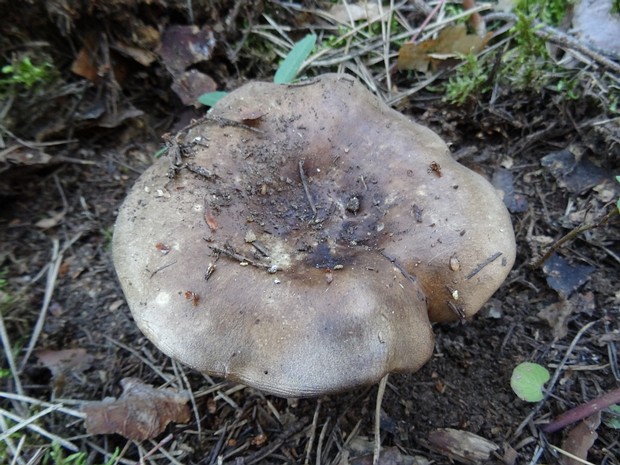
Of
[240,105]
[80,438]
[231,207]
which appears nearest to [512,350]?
[231,207]

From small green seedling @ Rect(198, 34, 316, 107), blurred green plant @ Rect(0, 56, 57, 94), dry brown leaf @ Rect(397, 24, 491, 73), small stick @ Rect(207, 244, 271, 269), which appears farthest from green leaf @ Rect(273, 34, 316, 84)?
blurred green plant @ Rect(0, 56, 57, 94)

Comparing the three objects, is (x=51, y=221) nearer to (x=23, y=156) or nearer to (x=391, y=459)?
(x=23, y=156)

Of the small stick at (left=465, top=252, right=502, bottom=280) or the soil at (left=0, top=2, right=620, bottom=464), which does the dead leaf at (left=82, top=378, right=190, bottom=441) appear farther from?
the small stick at (left=465, top=252, right=502, bottom=280)

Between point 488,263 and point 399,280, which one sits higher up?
point 399,280

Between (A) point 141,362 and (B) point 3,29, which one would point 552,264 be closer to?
(A) point 141,362

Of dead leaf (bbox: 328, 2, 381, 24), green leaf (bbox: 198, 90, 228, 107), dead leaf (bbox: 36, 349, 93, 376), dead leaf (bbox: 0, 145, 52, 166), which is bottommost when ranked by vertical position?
dead leaf (bbox: 36, 349, 93, 376)

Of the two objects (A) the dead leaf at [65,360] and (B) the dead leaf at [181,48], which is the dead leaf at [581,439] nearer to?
(A) the dead leaf at [65,360]
